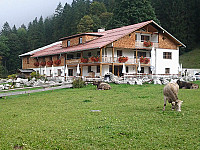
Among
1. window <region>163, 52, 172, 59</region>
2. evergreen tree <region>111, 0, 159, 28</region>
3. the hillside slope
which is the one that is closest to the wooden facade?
window <region>163, 52, 172, 59</region>

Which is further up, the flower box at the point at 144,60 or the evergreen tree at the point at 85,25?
the evergreen tree at the point at 85,25

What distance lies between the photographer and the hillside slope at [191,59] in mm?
54941

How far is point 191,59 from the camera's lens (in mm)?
57438

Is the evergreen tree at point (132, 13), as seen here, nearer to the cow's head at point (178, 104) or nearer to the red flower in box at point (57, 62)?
the red flower in box at point (57, 62)

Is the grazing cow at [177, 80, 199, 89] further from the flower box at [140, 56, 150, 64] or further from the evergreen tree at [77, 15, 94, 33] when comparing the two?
the evergreen tree at [77, 15, 94, 33]

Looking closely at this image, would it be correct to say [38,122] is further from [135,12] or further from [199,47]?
[199,47]

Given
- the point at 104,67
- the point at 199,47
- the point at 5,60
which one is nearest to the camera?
the point at 104,67

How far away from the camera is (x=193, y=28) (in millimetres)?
62719

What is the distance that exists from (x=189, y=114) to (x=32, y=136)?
231 inches

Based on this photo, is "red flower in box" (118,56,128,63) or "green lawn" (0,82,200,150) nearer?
"green lawn" (0,82,200,150)

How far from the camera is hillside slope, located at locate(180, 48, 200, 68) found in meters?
54.9

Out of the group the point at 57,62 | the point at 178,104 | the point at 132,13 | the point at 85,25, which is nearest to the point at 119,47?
the point at 57,62

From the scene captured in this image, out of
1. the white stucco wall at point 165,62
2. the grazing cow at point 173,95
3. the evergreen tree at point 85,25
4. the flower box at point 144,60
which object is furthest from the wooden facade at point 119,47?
the grazing cow at point 173,95

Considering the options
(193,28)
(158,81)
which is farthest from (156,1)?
(158,81)
